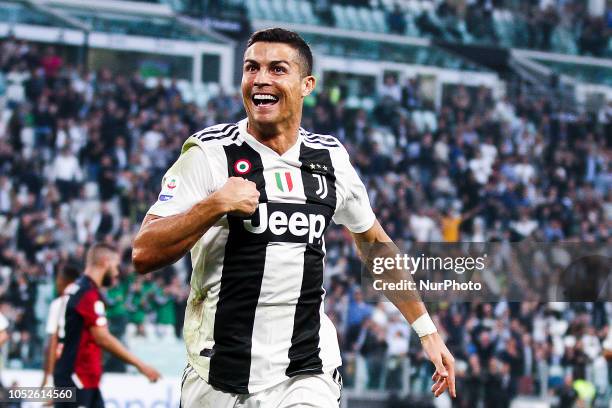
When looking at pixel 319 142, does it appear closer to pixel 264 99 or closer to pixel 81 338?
pixel 264 99

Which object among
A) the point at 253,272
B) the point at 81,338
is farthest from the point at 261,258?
the point at 81,338

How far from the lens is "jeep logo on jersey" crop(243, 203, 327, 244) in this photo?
12.9 feet

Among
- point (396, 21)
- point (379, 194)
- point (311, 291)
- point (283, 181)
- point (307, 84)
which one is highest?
point (396, 21)

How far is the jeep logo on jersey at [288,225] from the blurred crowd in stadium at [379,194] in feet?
27.4

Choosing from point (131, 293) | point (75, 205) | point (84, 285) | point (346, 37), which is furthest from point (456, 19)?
point (84, 285)

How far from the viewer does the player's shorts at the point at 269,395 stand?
395cm

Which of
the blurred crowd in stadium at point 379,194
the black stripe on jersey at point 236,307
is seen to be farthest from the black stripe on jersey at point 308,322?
the blurred crowd in stadium at point 379,194

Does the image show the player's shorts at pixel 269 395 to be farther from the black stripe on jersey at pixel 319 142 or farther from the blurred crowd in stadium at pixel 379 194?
the blurred crowd in stadium at pixel 379 194

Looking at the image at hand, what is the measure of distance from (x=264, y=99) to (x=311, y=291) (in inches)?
28.3

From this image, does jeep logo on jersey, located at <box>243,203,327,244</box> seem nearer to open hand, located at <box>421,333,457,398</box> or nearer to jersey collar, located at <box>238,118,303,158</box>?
jersey collar, located at <box>238,118,303,158</box>

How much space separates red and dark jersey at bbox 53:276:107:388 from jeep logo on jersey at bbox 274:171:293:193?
380 centimetres

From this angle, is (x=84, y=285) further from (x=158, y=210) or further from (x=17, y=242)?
(x=17, y=242)

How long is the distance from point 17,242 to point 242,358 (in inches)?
440

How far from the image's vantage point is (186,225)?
358 centimetres
